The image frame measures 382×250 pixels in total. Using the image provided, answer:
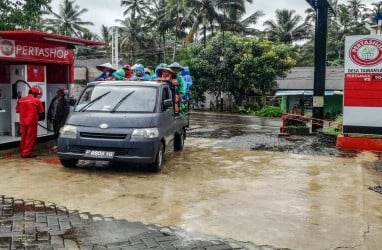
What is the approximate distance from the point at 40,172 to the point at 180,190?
287 centimetres

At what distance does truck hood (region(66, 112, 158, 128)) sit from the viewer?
8.39 meters

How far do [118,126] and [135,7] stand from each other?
1911 inches

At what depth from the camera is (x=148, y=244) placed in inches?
194

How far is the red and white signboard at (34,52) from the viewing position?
1061 centimetres

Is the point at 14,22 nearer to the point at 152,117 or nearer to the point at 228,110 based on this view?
the point at 152,117

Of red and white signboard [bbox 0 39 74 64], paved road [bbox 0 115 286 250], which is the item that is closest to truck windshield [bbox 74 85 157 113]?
red and white signboard [bbox 0 39 74 64]

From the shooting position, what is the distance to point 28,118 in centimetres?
987

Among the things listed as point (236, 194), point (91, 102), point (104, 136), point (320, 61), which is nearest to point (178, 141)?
point (91, 102)

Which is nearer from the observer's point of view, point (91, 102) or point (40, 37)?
point (91, 102)

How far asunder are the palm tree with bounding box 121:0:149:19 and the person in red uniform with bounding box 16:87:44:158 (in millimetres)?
45923

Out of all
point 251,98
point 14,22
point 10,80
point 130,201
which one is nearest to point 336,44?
point 251,98

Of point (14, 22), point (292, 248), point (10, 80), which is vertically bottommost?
point (292, 248)

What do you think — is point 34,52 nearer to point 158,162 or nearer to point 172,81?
point 172,81

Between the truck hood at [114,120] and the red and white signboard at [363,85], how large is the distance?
683cm
